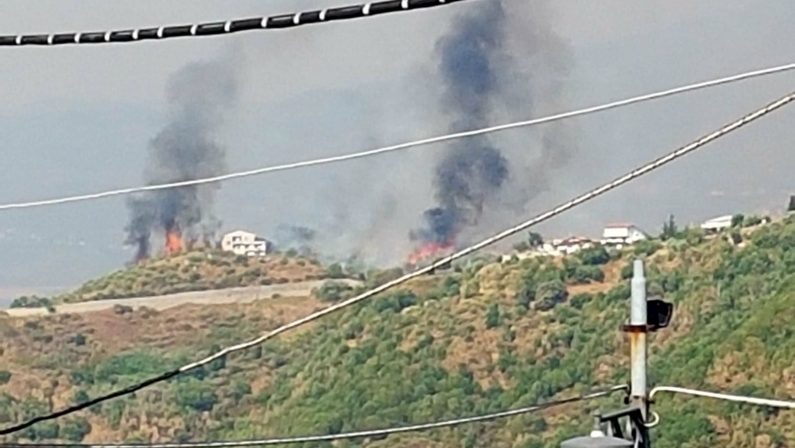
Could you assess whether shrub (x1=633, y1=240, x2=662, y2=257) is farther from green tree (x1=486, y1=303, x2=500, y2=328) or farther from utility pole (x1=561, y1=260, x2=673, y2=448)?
utility pole (x1=561, y1=260, x2=673, y2=448)

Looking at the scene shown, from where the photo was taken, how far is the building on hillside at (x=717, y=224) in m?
20.1

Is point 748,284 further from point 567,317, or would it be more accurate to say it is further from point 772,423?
point 772,423

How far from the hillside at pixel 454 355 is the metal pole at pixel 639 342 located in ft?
26.5

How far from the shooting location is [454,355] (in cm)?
1975

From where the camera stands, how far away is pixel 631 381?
455 cm

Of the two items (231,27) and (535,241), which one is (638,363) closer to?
(231,27)

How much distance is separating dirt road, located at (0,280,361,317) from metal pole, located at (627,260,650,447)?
55.2 feet

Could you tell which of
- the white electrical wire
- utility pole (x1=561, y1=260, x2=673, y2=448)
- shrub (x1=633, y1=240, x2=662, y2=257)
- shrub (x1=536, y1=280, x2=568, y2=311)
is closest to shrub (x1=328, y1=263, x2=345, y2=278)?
shrub (x1=536, y1=280, x2=568, y2=311)

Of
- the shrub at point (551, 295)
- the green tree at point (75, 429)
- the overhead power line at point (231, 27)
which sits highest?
the shrub at point (551, 295)

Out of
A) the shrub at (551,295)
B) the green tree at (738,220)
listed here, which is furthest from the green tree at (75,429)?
the green tree at (738,220)

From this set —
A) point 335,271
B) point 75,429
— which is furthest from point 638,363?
point 335,271

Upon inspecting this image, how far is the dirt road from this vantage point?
72.4ft

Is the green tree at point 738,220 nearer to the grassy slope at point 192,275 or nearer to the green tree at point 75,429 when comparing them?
the grassy slope at point 192,275

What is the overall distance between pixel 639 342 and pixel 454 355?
604 inches
